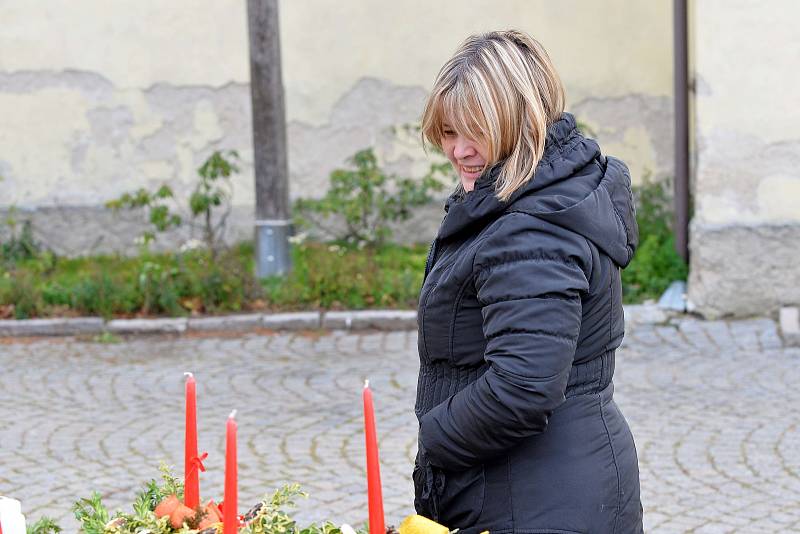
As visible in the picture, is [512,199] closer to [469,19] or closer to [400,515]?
[400,515]

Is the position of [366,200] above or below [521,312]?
above

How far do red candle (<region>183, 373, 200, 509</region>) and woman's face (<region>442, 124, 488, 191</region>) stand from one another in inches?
24.4

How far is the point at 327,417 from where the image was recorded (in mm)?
5750

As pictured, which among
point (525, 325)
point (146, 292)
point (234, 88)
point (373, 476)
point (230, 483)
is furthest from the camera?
point (234, 88)

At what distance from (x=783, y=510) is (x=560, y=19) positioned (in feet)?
19.6

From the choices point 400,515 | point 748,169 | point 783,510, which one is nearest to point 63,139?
point 748,169

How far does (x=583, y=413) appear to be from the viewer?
2.13 metres

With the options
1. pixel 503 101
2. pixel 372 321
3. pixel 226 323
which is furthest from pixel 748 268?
pixel 503 101

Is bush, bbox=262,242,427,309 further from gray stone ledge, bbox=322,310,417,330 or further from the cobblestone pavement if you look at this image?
the cobblestone pavement

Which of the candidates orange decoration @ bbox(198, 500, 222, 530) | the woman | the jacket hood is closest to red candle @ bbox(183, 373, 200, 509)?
orange decoration @ bbox(198, 500, 222, 530)

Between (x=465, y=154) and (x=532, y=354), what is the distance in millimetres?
403

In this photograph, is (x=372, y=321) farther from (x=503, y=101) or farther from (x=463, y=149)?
(x=503, y=101)

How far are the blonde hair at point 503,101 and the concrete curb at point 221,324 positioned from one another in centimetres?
557

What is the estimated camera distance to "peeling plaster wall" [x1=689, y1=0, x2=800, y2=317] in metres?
7.38
